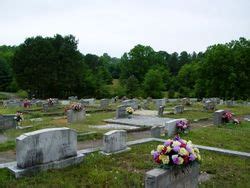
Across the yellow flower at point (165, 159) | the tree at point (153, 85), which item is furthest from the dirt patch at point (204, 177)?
the tree at point (153, 85)

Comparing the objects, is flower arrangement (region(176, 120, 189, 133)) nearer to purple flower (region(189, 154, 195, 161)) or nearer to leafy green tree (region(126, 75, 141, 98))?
purple flower (region(189, 154, 195, 161))

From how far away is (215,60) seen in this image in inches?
2067

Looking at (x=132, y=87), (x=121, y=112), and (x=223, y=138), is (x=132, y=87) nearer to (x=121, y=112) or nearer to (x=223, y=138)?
(x=121, y=112)

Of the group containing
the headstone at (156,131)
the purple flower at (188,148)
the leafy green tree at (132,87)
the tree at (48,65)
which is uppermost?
the tree at (48,65)

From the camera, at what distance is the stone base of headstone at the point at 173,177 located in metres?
5.95

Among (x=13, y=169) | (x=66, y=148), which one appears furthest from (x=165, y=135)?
(x=13, y=169)

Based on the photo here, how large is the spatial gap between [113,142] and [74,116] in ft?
30.4

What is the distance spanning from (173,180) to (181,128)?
769cm

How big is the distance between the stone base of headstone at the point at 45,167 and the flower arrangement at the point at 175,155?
9.77ft

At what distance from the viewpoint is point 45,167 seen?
323 inches

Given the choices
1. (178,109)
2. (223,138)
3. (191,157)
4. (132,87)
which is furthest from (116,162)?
(132,87)

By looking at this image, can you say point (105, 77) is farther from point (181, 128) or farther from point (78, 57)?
point (181, 128)

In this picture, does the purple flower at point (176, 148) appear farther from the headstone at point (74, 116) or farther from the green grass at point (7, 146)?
the headstone at point (74, 116)

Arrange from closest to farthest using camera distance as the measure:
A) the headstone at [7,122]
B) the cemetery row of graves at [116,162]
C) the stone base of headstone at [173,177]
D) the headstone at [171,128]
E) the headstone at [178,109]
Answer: the stone base of headstone at [173,177] < the cemetery row of graves at [116,162] < the headstone at [171,128] < the headstone at [7,122] < the headstone at [178,109]
